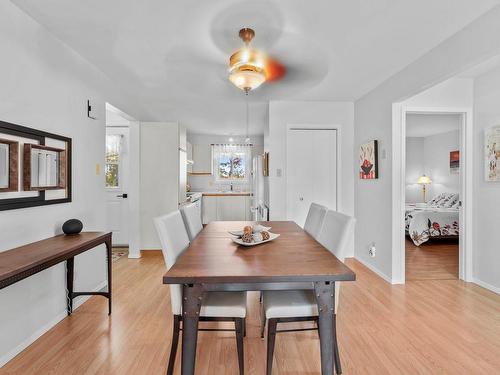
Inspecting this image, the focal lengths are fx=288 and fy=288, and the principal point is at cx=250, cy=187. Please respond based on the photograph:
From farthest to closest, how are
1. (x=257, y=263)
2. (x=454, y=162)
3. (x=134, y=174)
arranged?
(x=454, y=162) → (x=134, y=174) → (x=257, y=263)

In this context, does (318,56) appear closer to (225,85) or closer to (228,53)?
(228,53)

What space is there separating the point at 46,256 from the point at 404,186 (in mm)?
3363

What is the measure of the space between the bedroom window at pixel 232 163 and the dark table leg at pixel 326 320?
20.3 feet

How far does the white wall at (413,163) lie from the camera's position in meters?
7.41

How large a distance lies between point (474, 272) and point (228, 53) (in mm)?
3576

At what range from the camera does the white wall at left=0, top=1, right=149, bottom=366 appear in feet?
6.23

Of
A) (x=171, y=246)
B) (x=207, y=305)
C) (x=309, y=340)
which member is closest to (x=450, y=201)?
(x=309, y=340)

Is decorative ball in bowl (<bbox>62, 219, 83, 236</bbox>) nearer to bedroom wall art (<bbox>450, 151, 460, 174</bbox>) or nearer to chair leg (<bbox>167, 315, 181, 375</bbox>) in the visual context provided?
chair leg (<bbox>167, 315, 181, 375</bbox>)

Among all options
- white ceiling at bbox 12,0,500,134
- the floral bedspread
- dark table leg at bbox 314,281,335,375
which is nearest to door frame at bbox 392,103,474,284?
white ceiling at bbox 12,0,500,134

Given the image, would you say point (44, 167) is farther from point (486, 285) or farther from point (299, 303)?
point (486, 285)

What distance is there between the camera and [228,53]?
8.64ft

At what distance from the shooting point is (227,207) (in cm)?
702

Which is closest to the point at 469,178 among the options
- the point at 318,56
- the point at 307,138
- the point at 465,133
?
the point at 465,133

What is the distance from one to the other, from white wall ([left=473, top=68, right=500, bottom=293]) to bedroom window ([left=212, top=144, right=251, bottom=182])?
4989mm
